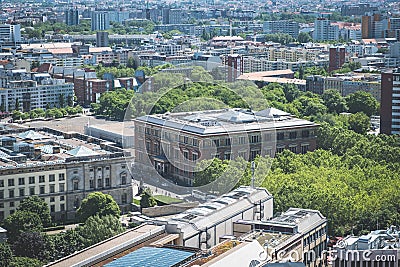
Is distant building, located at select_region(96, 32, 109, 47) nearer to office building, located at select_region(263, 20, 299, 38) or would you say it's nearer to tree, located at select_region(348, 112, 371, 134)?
office building, located at select_region(263, 20, 299, 38)

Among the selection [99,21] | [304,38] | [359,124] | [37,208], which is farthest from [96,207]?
[99,21]

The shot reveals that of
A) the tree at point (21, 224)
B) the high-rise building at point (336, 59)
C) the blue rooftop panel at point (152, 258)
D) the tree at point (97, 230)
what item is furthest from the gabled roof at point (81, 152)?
the high-rise building at point (336, 59)

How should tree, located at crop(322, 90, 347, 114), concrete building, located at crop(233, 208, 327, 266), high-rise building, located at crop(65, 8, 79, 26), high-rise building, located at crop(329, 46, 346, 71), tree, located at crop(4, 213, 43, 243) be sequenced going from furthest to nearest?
high-rise building, located at crop(65, 8, 79, 26) → high-rise building, located at crop(329, 46, 346, 71) → tree, located at crop(322, 90, 347, 114) → tree, located at crop(4, 213, 43, 243) → concrete building, located at crop(233, 208, 327, 266)

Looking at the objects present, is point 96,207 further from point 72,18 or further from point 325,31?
point 72,18

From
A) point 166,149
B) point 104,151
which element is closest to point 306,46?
point 166,149

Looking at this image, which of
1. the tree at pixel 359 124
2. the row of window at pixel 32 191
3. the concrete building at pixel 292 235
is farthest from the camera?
the tree at pixel 359 124

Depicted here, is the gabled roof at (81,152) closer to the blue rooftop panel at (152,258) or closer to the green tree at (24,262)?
the green tree at (24,262)

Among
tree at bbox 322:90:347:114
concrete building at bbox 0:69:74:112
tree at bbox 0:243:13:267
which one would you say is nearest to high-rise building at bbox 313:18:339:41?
concrete building at bbox 0:69:74:112
